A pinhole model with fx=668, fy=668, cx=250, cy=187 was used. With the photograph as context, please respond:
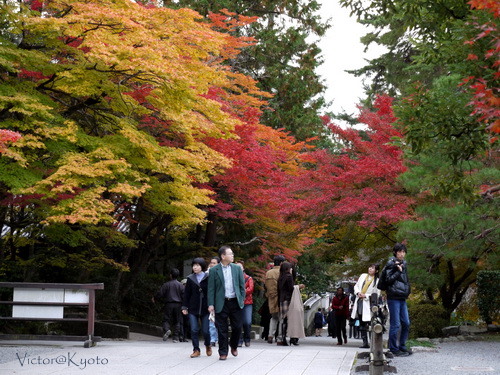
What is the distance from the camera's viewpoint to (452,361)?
10.3m

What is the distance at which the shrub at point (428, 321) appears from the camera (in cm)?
1508


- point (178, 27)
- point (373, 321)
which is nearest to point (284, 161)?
point (178, 27)

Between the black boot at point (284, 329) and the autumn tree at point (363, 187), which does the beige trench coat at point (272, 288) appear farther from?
the autumn tree at point (363, 187)

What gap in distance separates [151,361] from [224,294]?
4.71 ft

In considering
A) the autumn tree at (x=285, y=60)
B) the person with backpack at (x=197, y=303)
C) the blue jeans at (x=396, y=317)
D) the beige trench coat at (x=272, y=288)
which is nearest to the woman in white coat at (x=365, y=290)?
the blue jeans at (x=396, y=317)

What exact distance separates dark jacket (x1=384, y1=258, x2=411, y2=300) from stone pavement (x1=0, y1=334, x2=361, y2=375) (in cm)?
122

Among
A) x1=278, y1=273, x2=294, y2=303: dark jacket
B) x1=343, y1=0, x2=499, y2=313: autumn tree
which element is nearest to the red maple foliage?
x1=343, y1=0, x2=499, y2=313: autumn tree

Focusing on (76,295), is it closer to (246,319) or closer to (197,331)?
(197,331)

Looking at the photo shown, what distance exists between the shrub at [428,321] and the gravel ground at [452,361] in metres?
1.78

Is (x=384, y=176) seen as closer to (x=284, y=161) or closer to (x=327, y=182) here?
(x=327, y=182)

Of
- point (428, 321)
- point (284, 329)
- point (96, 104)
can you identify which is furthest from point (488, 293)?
point (96, 104)

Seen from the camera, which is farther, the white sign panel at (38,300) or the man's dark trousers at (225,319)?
the white sign panel at (38,300)

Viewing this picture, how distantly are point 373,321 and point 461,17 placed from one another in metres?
4.68

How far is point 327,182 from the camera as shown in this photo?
745 inches
